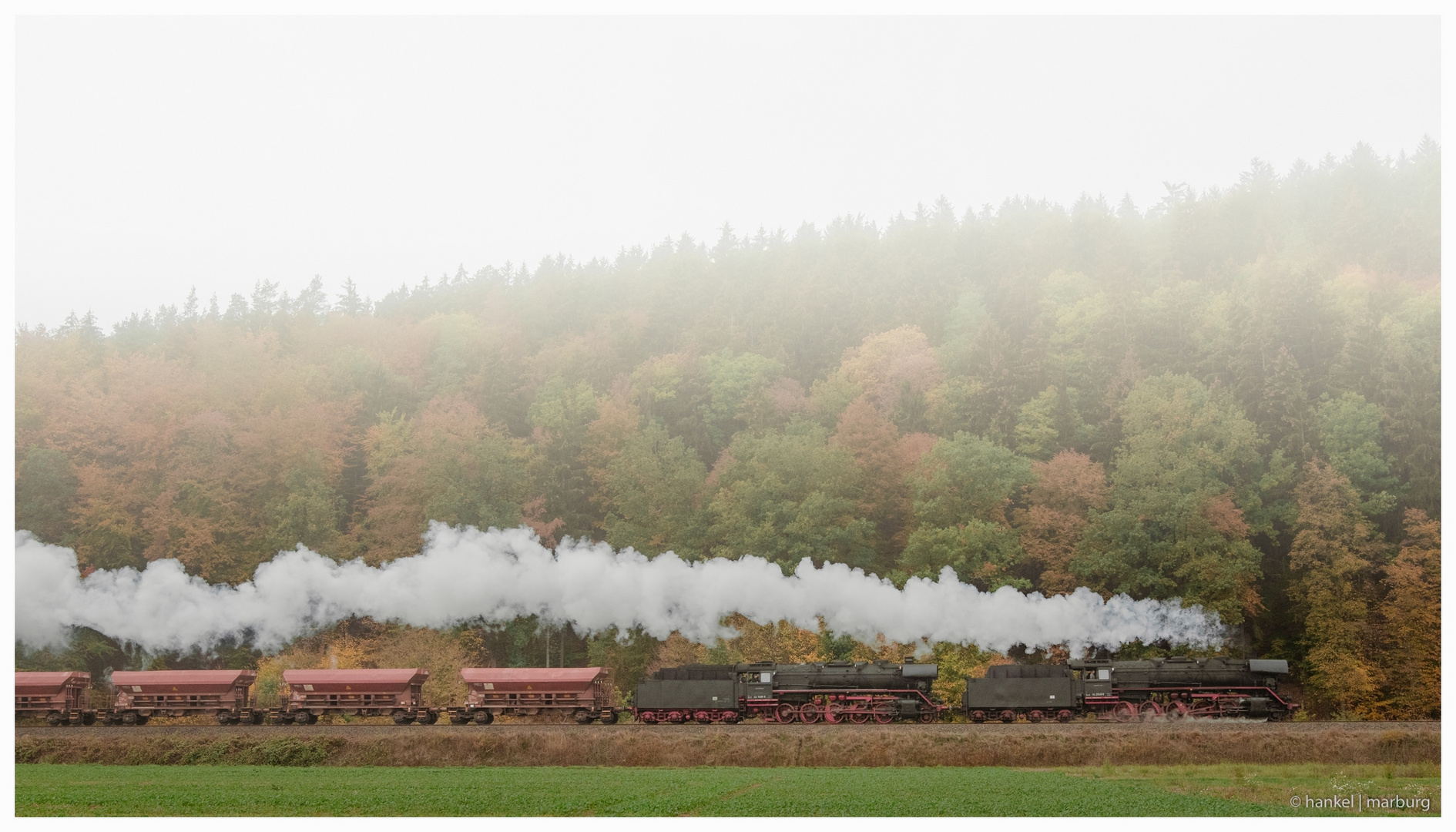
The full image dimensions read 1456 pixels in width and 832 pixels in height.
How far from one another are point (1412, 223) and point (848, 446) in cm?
3000

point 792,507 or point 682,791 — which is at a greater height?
point 792,507

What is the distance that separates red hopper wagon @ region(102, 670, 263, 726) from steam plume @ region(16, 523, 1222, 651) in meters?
4.10

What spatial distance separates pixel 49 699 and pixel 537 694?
14318mm

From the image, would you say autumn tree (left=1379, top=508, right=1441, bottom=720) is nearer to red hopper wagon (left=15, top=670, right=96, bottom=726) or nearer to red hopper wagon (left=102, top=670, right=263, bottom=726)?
red hopper wagon (left=102, top=670, right=263, bottom=726)

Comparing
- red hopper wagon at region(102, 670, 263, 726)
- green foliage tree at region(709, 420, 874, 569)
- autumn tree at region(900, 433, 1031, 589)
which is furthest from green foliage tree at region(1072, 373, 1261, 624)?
red hopper wagon at region(102, 670, 263, 726)

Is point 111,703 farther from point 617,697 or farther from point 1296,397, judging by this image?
point 1296,397

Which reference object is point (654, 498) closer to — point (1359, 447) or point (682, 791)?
point (682, 791)

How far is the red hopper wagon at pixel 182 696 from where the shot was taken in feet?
105

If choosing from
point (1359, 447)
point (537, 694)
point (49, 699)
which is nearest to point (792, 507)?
point (537, 694)

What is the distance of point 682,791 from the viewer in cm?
2195

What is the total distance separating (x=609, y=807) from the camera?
20281 mm

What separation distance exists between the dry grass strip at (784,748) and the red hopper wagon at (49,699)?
4363 millimetres

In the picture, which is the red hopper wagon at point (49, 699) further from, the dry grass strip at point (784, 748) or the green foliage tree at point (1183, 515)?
the green foliage tree at point (1183, 515)

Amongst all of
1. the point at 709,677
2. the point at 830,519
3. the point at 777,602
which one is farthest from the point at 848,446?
the point at 709,677
